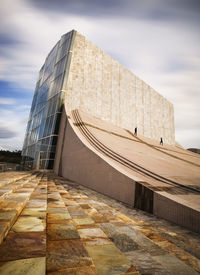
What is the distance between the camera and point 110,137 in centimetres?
1034

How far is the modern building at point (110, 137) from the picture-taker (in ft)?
13.1

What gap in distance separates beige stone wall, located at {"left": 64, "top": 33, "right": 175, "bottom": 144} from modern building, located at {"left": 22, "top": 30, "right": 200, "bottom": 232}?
98 millimetres

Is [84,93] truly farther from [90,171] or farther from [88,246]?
[88,246]

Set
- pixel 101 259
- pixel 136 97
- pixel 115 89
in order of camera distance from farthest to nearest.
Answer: pixel 136 97, pixel 115 89, pixel 101 259

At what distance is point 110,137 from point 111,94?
8946 mm

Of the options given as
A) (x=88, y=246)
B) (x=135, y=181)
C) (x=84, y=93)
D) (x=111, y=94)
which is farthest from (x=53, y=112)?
(x=88, y=246)

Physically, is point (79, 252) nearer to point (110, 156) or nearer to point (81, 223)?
A: point (81, 223)

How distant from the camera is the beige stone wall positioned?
48.1 feet

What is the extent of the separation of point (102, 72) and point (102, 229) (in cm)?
1724

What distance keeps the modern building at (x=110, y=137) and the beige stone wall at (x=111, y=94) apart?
98 mm

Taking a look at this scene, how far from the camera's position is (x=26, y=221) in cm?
207

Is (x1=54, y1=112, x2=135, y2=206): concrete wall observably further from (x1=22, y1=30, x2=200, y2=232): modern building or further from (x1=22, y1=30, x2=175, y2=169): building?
(x1=22, y1=30, x2=175, y2=169): building

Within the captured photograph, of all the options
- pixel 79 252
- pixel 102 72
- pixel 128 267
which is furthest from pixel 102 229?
pixel 102 72

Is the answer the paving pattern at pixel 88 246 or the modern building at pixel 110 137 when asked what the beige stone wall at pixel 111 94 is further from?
the paving pattern at pixel 88 246
